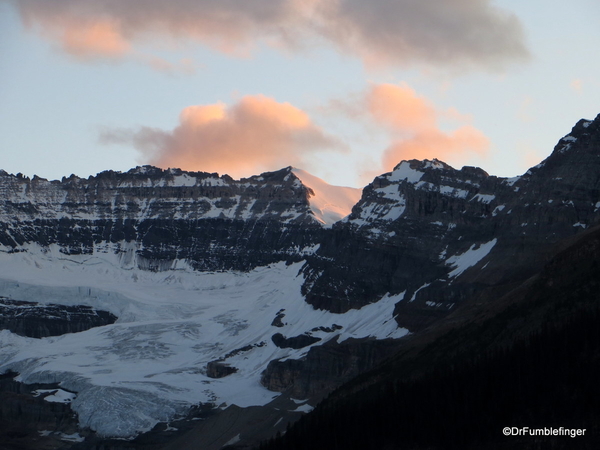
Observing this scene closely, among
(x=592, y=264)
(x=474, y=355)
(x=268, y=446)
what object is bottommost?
(x=268, y=446)

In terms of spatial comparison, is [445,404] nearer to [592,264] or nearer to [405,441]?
[405,441]

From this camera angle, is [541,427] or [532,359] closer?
[541,427]

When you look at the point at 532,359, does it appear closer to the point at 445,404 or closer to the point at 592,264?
the point at 445,404

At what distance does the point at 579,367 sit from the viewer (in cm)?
15950

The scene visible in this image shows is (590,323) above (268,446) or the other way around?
above

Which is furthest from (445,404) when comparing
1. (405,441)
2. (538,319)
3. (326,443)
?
(538,319)

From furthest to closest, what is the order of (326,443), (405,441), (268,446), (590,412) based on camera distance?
(268,446) < (326,443) < (405,441) < (590,412)

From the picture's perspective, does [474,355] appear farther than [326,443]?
Yes

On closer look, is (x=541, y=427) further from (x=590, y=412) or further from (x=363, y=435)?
(x=363, y=435)

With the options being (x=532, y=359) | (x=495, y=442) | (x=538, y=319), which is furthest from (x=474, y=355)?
(x=495, y=442)

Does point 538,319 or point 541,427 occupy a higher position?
point 538,319

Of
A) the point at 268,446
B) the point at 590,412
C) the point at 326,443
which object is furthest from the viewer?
the point at 268,446

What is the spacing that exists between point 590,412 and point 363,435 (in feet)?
109

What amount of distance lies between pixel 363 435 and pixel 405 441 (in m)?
8.20
